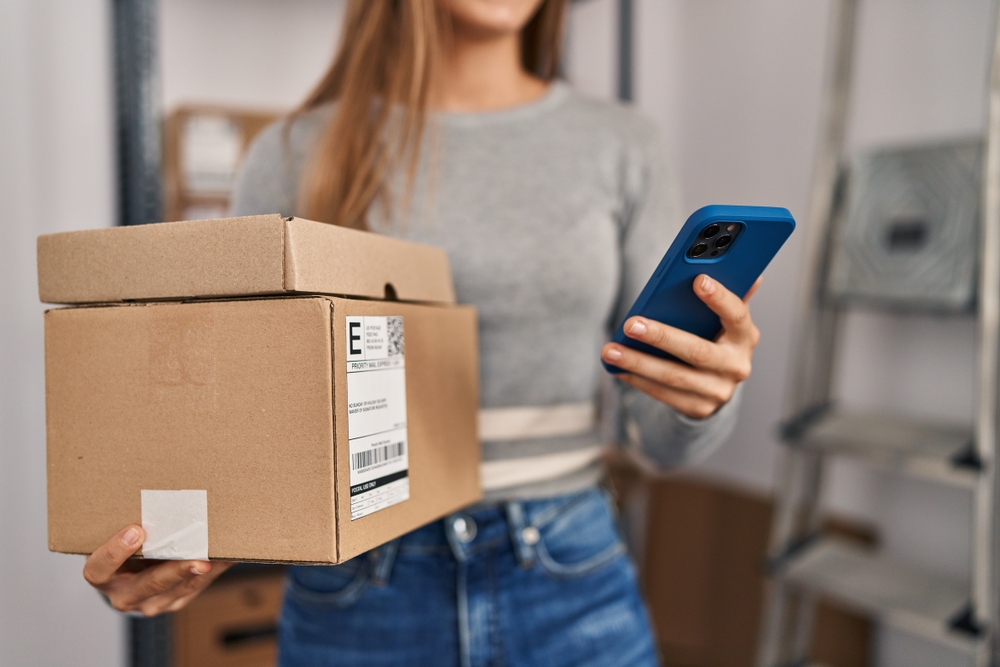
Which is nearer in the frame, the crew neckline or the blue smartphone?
the blue smartphone

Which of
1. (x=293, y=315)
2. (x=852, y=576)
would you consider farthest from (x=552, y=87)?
(x=852, y=576)

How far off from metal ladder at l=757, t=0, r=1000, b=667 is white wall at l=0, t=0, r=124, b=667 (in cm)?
129

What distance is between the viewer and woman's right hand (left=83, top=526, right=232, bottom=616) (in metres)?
0.47

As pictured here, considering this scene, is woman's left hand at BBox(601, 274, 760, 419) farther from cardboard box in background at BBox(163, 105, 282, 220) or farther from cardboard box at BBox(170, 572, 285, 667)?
cardboard box at BBox(170, 572, 285, 667)

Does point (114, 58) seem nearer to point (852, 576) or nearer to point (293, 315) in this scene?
point (293, 315)

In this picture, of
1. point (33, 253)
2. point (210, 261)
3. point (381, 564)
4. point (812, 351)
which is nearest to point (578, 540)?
point (381, 564)

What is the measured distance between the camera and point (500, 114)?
828 mm

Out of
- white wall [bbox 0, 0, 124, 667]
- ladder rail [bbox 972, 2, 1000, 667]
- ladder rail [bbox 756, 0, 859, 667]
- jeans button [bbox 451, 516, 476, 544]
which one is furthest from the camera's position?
ladder rail [bbox 756, 0, 859, 667]

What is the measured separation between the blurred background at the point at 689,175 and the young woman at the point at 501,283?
1.60 feet

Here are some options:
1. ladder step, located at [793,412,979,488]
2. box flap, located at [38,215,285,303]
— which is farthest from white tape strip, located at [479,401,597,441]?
ladder step, located at [793,412,979,488]

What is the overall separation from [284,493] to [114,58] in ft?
4.00

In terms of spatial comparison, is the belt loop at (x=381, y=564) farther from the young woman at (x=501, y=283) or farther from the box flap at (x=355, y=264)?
the box flap at (x=355, y=264)

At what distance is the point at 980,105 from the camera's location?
1368 millimetres

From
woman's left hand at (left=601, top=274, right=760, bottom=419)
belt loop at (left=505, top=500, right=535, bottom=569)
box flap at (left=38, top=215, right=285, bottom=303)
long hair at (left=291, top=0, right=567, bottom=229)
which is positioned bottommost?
belt loop at (left=505, top=500, right=535, bottom=569)
